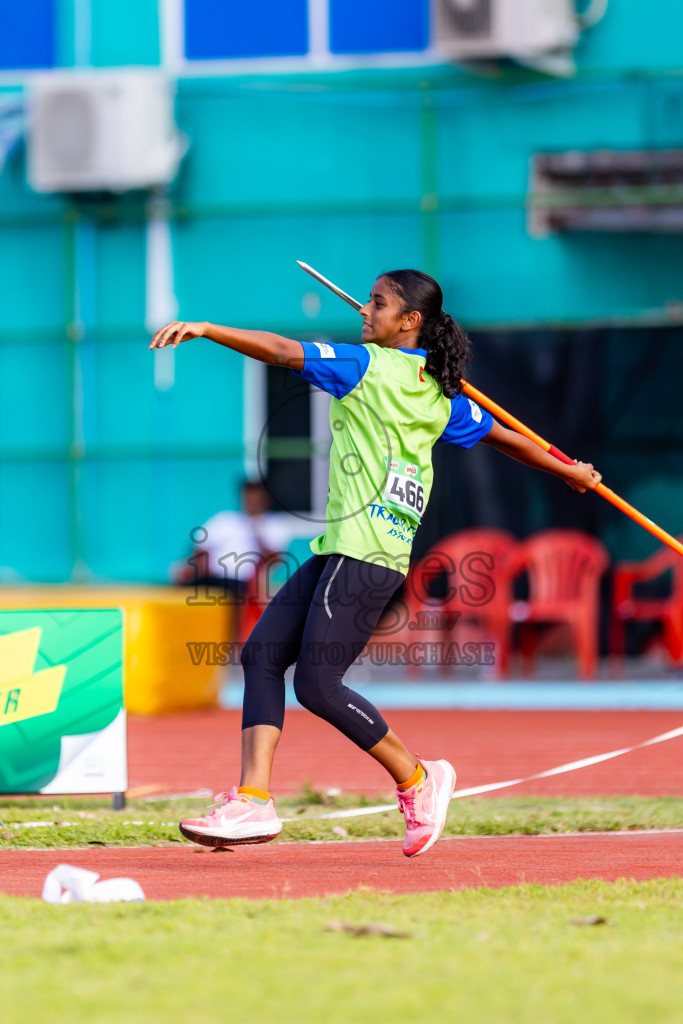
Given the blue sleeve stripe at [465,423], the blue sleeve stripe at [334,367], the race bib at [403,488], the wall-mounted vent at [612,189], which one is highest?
the wall-mounted vent at [612,189]

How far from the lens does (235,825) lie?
17.6ft

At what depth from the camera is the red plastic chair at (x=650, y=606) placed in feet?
42.8

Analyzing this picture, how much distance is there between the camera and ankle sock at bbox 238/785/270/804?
5465 mm

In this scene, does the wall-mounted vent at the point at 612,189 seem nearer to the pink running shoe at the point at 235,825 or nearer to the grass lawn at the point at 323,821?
the grass lawn at the point at 323,821

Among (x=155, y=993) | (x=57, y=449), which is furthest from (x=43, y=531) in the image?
(x=155, y=993)

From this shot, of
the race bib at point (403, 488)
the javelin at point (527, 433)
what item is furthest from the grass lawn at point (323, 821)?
the race bib at point (403, 488)

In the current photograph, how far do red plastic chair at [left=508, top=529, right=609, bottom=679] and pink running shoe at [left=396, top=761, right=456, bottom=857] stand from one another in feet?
24.9

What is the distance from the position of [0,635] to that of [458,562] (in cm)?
714

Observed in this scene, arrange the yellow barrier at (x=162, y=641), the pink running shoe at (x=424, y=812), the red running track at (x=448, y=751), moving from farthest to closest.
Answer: the yellow barrier at (x=162, y=641) < the red running track at (x=448, y=751) < the pink running shoe at (x=424, y=812)

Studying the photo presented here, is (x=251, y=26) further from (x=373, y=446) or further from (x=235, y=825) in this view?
(x=235, y=825)

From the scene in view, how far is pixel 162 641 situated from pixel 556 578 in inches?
147

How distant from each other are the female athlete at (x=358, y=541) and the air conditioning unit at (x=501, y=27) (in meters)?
10.3

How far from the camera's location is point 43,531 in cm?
1686

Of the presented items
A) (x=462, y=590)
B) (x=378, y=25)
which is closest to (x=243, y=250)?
(x=378, y=25)
